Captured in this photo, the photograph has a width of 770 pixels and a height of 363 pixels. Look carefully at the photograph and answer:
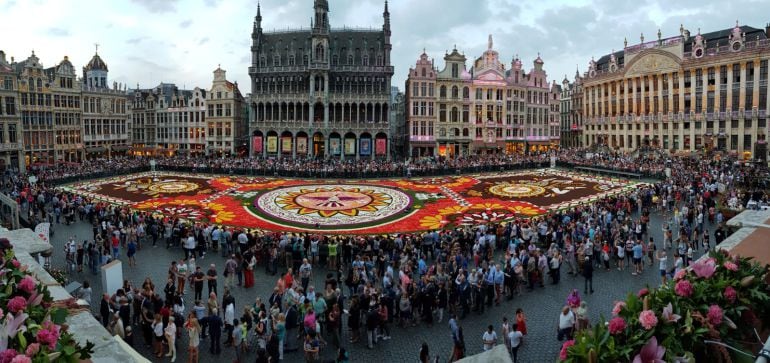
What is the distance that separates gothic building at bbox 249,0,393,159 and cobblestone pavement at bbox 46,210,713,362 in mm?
52288

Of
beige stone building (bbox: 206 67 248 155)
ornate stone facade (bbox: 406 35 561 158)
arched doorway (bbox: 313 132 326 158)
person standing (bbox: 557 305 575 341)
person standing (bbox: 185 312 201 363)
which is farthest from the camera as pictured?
beige stone building (bbox: 206 67 248 155)

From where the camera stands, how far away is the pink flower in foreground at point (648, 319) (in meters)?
4.61

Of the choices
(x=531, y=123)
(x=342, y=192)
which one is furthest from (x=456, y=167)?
(x=531, y=123)

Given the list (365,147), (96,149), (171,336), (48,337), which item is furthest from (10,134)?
(48,337)

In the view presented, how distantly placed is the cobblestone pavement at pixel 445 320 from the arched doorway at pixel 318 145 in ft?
173

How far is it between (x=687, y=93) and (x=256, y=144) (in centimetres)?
6326

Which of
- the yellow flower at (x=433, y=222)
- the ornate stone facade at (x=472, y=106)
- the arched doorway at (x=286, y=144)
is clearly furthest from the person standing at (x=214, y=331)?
the arched doorway at (x=286, y=144)

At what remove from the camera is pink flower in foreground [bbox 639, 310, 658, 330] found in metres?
4.61

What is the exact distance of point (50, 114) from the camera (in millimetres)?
68938

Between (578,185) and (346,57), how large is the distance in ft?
145

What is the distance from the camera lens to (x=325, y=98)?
74.7m

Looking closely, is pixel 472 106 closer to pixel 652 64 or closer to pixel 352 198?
pixel 652 64

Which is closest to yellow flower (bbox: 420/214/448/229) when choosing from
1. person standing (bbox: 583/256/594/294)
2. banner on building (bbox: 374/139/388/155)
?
person standing (bbox: 583/256/594/294)

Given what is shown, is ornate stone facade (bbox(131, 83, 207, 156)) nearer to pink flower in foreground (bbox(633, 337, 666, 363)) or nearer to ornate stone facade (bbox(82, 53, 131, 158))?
ornate stone facade (bbox(82, 53, 131, 158))
